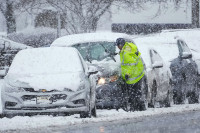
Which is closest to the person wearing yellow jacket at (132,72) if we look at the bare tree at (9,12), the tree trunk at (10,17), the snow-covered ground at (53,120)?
the snow-covered ground at (53,120)

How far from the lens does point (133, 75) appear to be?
45.0 ft

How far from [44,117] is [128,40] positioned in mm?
3428

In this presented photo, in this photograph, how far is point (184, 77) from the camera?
16625mm

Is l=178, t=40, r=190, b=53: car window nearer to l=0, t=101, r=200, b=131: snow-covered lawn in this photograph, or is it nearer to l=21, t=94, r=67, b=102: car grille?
l=0, t=101, r=200, b=131: snow-covered lawn

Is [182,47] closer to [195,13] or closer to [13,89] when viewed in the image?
[13,89]

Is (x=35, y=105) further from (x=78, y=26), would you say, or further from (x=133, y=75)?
(x=78, y=26)

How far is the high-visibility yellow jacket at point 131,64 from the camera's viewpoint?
44.6 ft

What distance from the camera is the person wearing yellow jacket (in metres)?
13.6

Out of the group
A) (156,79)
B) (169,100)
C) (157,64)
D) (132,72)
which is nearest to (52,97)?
(132,72)

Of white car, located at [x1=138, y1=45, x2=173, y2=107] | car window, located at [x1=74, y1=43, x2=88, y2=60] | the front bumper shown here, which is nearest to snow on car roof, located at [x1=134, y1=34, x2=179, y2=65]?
white car, located at [x1=138, y1=45, x2=173, y2=107]

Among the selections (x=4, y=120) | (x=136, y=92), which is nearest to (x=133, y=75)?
(x=136, y=92)

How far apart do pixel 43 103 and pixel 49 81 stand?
1.40 ft

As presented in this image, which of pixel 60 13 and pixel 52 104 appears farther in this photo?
pixel 60 13

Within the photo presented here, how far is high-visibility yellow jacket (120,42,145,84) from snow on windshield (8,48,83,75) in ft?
3.83
